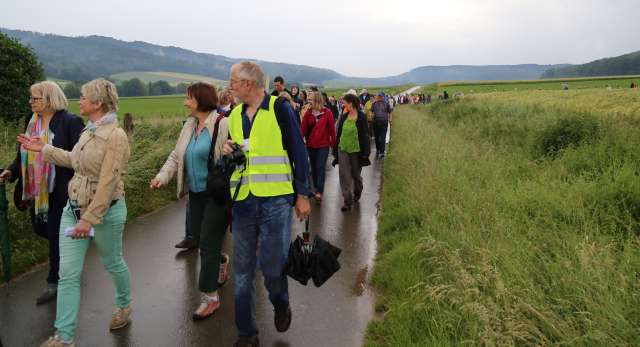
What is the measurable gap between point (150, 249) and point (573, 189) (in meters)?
5.67

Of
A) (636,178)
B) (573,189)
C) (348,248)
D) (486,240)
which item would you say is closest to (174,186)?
(348,248)

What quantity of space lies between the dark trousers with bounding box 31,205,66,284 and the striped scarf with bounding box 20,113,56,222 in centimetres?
6

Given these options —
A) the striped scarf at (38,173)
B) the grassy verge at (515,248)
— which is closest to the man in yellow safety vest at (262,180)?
the grassy verge at (515,248)

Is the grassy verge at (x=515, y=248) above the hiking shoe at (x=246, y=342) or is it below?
above

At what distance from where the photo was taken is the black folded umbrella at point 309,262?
3383 mm

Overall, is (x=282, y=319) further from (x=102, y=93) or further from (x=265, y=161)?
(x=102, y=93)

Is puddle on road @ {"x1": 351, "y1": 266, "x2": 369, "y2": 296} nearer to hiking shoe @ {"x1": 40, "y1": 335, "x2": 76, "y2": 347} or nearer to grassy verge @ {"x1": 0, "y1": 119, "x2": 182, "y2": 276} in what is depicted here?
hiking shoe @ {"x1": 40, "y1": 335, "x2": 76, "y2": 347}

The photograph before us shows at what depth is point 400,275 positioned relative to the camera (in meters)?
4.46

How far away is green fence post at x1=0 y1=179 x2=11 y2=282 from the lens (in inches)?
176

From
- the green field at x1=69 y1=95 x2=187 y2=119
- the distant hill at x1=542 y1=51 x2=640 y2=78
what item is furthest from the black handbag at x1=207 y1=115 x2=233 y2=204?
the distant hill at x1=542 y1=51 x2=640 y2=78

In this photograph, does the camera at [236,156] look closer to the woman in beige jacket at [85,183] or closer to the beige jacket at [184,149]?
the beige jacket at [184,149]

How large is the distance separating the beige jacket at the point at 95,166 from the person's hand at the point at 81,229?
63mm

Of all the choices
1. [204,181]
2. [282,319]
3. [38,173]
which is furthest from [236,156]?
[38,173]

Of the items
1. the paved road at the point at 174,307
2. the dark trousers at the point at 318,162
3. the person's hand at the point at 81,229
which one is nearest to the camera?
the person's hand at the point at 81,229
